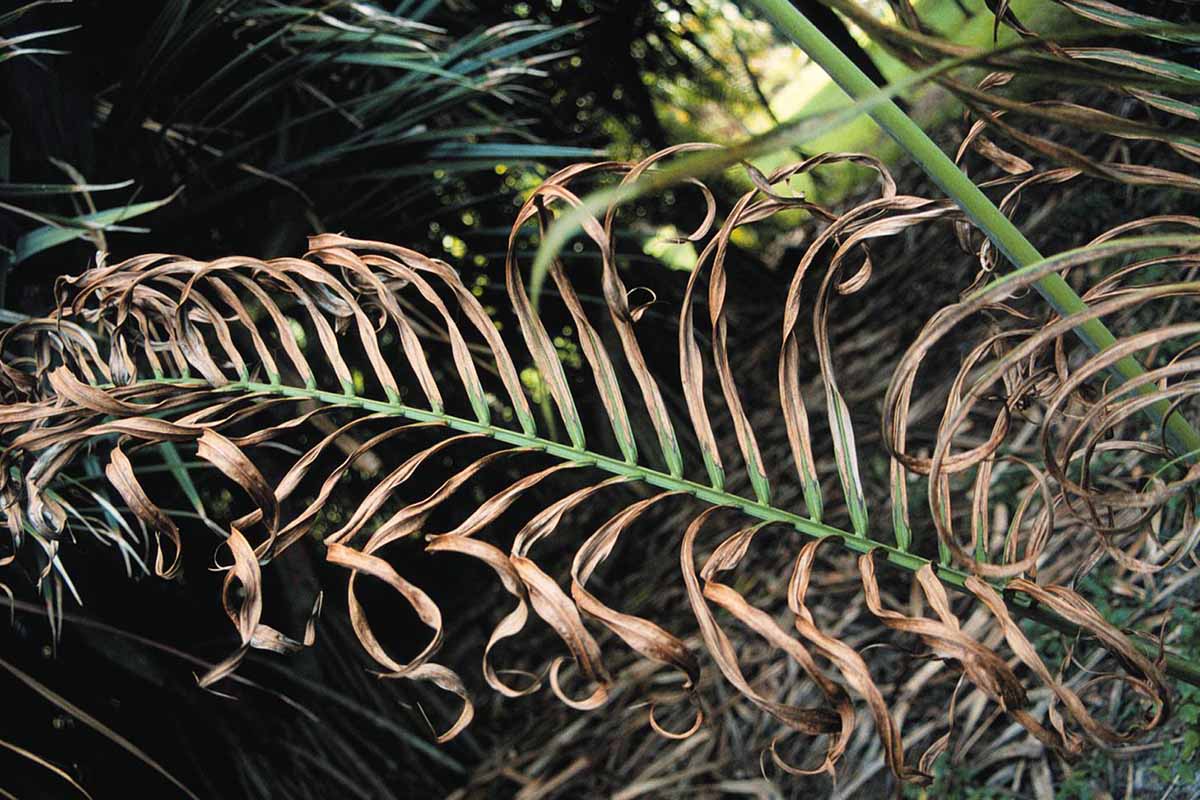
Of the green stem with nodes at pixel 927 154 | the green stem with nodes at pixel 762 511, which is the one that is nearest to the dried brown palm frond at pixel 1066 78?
the green stem with nodes at pixel 927 154

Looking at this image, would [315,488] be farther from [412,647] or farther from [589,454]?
[589,454]

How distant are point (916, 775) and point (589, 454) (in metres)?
0.22

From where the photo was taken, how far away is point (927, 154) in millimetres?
450

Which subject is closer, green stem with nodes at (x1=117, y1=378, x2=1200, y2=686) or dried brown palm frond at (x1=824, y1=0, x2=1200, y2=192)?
dried brown palm frond at (x1=824, y1=0, x2=1200, y2=192)

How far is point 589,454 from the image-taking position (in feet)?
1.73

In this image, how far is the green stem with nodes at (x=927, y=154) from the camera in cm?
44

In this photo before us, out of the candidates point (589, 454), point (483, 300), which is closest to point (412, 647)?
point (483, 300)

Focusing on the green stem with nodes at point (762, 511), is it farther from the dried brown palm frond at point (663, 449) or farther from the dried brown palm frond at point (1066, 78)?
the dried brown palm frond at point (1066, 78)

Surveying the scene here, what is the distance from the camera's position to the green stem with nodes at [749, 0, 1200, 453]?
1.45ft

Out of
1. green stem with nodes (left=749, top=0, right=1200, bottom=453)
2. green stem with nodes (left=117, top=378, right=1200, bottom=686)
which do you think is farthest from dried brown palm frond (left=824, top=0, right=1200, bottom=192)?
green stem with nodes (left=117, top=378, right=1200, bottom=686)

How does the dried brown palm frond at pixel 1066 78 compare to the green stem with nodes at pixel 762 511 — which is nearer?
the dried brown palm frond at pixel 1066 78

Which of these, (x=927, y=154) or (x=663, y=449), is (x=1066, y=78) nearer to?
(x=927, y=154)

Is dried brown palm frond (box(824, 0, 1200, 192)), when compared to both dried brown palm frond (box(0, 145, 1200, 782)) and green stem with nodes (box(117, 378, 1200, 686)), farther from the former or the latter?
green stem with nodes (box(117, 378, 1200, 686))

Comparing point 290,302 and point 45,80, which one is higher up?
point 45,80
